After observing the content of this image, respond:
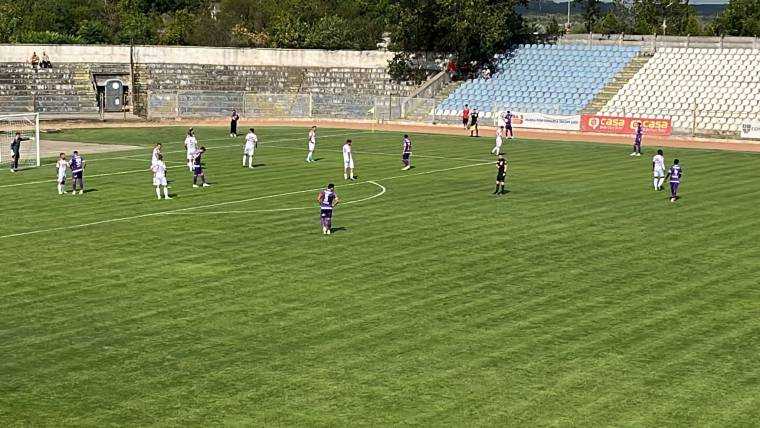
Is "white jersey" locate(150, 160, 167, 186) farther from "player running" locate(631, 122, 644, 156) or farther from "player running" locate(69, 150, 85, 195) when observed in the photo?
"player running" locate(631, 122, 644, 156)

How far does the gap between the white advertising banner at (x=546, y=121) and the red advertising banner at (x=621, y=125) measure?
2.32ft

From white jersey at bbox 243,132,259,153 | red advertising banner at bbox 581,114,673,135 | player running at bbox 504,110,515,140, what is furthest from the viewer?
red advertising banner at bbox 581,114,673,135

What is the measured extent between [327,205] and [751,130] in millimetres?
45571

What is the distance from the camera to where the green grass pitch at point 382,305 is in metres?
A: 21.3

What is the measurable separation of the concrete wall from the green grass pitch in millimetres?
42050

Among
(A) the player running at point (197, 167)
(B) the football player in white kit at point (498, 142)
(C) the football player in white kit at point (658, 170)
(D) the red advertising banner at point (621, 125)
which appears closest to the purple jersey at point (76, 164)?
(A) the player running at point (197, 167)

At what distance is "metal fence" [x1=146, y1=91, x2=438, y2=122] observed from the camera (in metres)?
86.4

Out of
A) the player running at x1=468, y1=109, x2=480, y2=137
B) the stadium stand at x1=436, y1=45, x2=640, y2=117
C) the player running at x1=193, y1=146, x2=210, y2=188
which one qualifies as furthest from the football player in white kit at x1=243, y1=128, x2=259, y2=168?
the stadium stand at x1=436, y1=45, x2=640, y2=117

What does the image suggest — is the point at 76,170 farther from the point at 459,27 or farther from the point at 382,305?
the point at 459,27

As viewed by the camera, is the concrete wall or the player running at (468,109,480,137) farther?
the concrete wall

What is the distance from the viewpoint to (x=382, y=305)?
93.2ft

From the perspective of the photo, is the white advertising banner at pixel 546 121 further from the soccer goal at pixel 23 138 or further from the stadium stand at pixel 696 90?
the soccer goal at pixel 23 138

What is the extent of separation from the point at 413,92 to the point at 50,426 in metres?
72.7

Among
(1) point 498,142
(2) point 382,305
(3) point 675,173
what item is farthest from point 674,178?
(2) point 382,305
